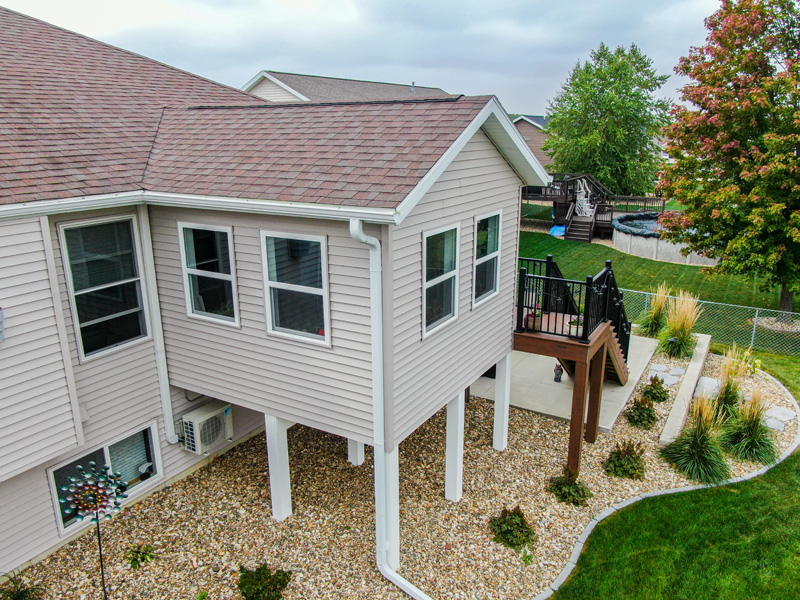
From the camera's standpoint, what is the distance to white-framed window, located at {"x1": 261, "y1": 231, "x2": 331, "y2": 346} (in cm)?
598

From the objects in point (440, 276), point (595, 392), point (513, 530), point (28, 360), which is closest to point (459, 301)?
point (440, 276)

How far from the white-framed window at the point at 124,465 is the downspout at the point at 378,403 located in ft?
11.5

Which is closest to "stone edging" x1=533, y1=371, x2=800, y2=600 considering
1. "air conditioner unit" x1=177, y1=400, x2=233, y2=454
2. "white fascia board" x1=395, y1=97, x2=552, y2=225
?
"white fascia board" x1=395, y1=97, x2=552, y2=225

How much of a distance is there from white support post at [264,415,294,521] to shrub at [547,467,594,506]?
387cm

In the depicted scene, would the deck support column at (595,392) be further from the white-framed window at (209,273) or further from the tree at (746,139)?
the tree at (746,139)

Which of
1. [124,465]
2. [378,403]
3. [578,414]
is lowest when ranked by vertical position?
[124,465]

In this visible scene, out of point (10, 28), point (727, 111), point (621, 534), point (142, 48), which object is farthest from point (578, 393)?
point (142, 48)

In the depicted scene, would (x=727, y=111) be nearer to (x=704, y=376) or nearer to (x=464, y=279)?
(x=704, y=376)

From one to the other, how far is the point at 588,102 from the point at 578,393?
86.6 feet

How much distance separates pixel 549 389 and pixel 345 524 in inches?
219

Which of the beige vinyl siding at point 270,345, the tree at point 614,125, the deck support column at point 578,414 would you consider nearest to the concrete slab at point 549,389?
the deck support column at point 578,414

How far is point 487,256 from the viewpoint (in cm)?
782

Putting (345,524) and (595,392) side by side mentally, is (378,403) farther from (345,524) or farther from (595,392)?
(595,392)

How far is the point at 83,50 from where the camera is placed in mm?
9734
